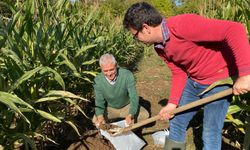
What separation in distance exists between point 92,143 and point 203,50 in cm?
135

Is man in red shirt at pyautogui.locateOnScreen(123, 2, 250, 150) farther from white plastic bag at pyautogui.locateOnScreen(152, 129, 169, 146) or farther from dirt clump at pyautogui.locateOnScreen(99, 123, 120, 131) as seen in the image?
white plastic bag at pyautogui.locateOnScreen(152, 129, 169, 146)

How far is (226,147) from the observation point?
11.0 feet

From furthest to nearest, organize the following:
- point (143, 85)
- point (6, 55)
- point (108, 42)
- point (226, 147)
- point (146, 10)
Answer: point (143, 85)
point (108, 42)
point (226, 147)
point (6, 55)
point (146, 10)

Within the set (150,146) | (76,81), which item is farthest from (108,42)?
(150,146)

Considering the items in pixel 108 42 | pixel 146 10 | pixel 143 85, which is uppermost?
pixel 146 10

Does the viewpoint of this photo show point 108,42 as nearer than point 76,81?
No

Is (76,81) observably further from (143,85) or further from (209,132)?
(143,85)

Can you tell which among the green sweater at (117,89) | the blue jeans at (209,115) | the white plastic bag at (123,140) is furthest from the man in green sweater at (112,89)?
the blue jeans at (209,115)

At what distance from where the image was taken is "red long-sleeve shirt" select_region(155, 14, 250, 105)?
1906 millimetres

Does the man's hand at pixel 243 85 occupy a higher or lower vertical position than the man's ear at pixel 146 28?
lower

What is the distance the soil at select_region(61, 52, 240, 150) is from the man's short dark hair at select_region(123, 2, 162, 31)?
129 centimetres

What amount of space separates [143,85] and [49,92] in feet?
11.8

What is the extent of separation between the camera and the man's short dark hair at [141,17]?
2062 mm

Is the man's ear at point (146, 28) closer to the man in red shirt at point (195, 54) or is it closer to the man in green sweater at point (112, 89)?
the man in red shirt at point (195, 54)
